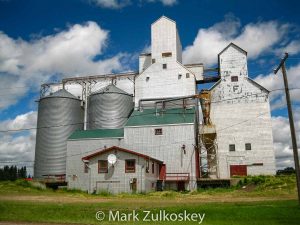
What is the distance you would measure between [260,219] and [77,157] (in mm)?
36255

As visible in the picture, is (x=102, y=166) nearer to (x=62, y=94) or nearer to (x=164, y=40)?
(x=62, y=94)

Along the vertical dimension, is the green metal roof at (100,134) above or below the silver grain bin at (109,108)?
below

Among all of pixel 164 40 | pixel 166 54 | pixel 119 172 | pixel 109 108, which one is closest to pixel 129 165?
pixel 119 172

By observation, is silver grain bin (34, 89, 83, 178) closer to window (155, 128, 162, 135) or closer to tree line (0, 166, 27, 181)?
window (155, 128, 162, 135)

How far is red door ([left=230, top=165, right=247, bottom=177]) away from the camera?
1911 inches

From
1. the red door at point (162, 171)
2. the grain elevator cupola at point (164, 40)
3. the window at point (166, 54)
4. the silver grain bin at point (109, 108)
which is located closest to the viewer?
the red door at point (162, 171)

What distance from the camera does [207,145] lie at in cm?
5162

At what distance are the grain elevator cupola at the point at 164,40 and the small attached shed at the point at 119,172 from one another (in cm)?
2560

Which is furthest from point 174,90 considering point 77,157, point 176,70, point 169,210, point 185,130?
point 169,210

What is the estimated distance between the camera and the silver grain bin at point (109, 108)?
2186 inches

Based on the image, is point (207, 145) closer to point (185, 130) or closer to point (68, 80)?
point (185, 130)

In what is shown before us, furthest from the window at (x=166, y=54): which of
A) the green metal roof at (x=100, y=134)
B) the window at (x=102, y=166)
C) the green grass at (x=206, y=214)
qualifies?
the green grass at (x=206, y=214)

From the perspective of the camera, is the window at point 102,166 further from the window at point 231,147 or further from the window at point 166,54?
the window at point 166,54

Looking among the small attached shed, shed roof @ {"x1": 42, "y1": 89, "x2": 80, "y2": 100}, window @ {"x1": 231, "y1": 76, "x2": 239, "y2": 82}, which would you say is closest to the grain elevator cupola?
window @ {"x1": 231, "y1": 76, "x2": 239, "y2": 82}
